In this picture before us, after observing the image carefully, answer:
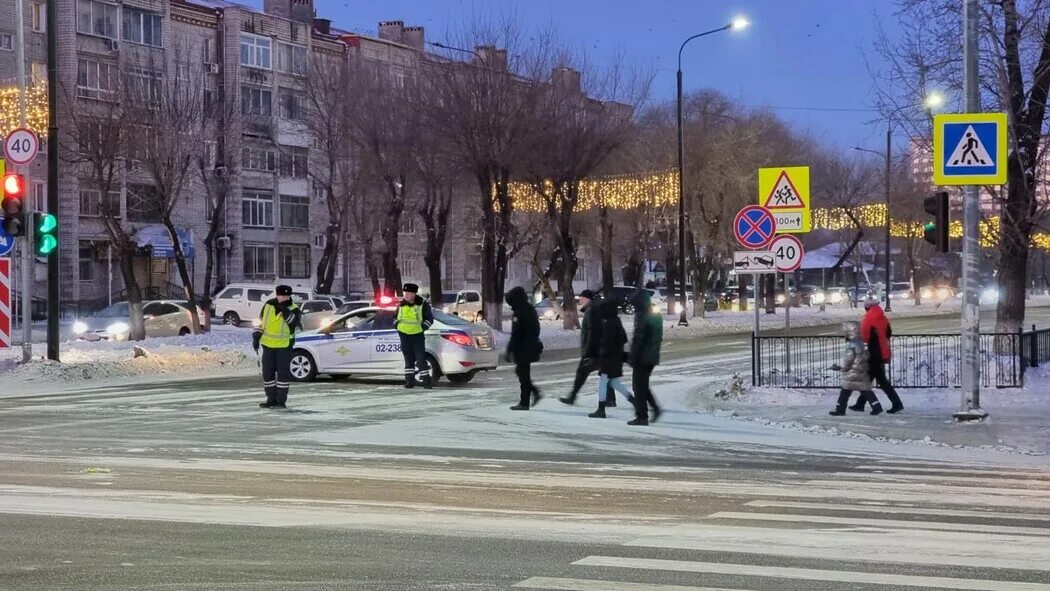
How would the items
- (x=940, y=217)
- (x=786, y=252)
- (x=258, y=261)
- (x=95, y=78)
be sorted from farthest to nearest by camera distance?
1. (x=258, y=261)
2. (x=95, y=78)
3. (x=786, y=252)
4. (x=940, y=217)

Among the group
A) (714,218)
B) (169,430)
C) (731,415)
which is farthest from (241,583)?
(714,218)

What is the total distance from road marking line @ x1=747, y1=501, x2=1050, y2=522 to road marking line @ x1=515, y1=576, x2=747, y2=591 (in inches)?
117

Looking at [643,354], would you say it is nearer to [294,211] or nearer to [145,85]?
[145,85]

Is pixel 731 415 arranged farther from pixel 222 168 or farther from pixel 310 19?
pixel 310 19

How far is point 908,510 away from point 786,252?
926 centimetres

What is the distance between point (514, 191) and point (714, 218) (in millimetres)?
15444

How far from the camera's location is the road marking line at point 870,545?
7.34 meters

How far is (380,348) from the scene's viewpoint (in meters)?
21.7

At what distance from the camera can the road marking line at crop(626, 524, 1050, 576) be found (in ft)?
24.1

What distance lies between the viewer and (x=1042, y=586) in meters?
6.61

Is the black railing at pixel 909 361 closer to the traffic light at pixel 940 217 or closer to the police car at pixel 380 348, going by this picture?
the traffic light at pixel 940 217

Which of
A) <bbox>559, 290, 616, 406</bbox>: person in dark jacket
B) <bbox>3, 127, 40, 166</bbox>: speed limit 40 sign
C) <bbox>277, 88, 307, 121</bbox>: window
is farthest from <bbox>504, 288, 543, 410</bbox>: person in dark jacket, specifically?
<bbox>277, 88, 307, 121</bbox>: window

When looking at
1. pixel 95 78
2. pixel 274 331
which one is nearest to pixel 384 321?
pixel 274 331

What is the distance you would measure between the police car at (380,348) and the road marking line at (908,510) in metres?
12.3
